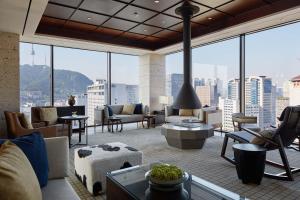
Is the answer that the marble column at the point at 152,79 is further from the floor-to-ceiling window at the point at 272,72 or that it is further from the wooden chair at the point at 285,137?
the wooden chair at the point at 285,137

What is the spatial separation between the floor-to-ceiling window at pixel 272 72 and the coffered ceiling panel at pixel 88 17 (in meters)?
3.90

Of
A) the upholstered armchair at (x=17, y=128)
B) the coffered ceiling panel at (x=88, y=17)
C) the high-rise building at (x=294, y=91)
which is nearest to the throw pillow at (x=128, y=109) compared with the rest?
the coffered ceiling panel at (x=88, y=17)

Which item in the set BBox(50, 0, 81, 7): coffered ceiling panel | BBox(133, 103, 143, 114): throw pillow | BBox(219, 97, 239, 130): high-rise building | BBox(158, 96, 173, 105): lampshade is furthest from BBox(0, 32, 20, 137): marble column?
BBox(219, 97, 239, 130): high-rise building

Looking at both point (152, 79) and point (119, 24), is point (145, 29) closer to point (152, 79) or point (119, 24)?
point (119, 24)

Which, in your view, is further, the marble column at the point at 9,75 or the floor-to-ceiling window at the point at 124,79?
the floor-to-ceiling window at the point at 124,79

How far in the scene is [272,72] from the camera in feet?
17.8

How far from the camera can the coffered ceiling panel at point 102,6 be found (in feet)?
13.7

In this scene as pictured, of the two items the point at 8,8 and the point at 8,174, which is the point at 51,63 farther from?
the point at 8,174

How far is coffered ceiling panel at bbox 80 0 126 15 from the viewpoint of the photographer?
4176 millimetres

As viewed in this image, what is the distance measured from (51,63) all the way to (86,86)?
1.39 metres

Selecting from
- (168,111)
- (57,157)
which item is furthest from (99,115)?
(57,157)

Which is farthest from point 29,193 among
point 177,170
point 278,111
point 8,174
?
point 278,111

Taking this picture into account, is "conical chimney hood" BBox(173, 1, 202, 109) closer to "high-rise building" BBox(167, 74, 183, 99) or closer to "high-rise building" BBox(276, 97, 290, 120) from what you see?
"high-rise building" BBox(276, 97, 290, 120)

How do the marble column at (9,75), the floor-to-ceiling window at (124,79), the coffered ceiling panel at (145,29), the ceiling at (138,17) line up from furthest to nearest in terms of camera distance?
1. the floor-to-ceiling window at (124,79)
2. the coffered ceiling panel at (145,29)
3. the marble column at (9,75)
4. the ceiling at (138,17)
